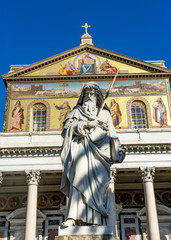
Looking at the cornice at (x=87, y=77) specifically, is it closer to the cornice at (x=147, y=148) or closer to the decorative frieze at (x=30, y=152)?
the cornice at (x=147, y=148)

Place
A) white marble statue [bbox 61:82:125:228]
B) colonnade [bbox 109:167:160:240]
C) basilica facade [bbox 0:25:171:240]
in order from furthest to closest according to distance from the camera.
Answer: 1. basilica facade [bbox 0:25:171:240]
2. colonnade [bbox 109:167:160:240]
3. white marble statue [bbox 61:82:125:228]

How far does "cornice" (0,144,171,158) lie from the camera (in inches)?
653

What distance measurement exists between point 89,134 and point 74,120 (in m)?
0.29

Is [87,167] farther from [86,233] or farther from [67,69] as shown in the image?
[67,69]

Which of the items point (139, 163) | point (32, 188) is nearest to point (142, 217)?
point (139, 163)

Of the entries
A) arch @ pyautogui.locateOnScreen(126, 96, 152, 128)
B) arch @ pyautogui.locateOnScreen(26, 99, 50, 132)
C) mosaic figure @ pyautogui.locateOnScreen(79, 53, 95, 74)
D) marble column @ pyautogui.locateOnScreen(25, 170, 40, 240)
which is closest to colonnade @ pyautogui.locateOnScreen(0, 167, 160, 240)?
marble column @ pyautogui.locateOnScreen(25, 170, 40, 240)

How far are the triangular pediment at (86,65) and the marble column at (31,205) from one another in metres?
8.10

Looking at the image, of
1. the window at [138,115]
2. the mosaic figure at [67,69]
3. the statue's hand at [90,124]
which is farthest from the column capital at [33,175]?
the statue's hand at [90,124]

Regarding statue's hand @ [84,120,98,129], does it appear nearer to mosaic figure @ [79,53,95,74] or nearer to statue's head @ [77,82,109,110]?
statue's head @ [77,82,109,110]

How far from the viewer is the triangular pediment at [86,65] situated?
22156 mm

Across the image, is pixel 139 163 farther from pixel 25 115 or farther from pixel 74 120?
pixel 74 120

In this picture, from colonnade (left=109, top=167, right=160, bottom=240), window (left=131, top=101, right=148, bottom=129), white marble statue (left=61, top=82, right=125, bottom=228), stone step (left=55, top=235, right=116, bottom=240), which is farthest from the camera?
window (left=131, top=101, right=148, bottom=129)

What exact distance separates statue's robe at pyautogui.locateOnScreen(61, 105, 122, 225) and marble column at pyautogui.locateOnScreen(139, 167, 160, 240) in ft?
38.1

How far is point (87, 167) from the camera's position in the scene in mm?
3863
